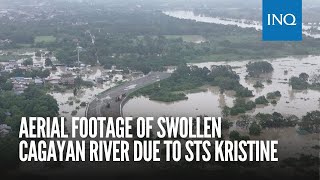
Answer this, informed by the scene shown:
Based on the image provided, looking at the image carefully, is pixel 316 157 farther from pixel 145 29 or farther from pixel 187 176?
pixel 145 29

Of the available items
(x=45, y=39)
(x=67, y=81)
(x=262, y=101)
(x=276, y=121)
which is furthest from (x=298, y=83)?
(x=45, y=39)

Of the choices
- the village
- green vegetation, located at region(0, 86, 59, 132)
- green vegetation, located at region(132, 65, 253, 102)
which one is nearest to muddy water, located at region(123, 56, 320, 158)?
green vegetation, located at region(132, 65, 253, 102)

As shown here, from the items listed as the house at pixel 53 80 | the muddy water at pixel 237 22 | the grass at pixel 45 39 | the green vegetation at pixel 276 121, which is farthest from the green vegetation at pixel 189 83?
the muddy water at pixel 237 22

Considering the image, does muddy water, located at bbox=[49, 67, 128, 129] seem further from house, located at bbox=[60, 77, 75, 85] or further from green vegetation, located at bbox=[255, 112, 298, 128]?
green vegetation, located at bbox=[255, 112, 298, 128]

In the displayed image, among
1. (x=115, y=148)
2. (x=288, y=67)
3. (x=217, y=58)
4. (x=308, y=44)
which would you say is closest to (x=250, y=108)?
(x=115, y=148)

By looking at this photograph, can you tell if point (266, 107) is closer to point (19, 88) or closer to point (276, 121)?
point (276, 121)

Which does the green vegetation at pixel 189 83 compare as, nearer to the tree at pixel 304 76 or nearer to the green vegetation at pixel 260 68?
the green vegetation at pixel 260 68

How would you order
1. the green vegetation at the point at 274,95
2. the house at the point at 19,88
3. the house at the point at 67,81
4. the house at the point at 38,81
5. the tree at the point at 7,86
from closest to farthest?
the green vegetation at the point at 274,95 → the house at the point at 19,88 → the tree at the point at 7,86 → the house at the point at 38,81 → the house at the point at 67,81
